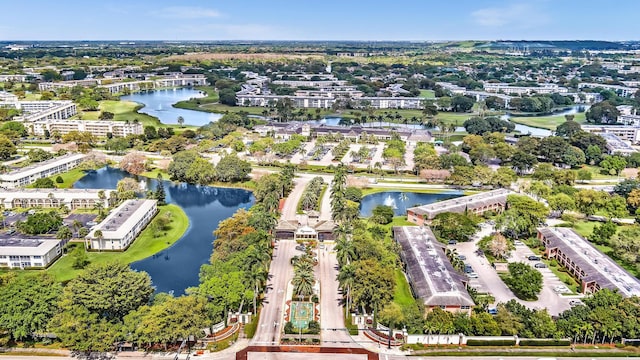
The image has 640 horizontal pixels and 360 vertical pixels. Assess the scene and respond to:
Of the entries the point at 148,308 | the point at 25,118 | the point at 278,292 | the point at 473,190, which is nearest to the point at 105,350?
the point at 148,308

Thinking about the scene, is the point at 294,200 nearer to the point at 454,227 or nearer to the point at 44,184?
the point at 454,227

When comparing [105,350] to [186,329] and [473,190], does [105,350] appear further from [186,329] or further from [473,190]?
[473,190]

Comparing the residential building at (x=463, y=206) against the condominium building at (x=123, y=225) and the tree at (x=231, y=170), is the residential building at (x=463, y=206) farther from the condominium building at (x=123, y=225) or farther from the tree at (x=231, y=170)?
the condominium building at (x=123, y=225)

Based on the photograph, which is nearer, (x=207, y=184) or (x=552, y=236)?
(x=552, y=236)

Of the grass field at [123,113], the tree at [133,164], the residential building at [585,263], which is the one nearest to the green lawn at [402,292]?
the residential building at [585,263]

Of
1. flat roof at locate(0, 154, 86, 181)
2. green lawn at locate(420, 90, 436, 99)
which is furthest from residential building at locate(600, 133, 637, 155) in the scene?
flat roof at locate(0, 154, 86, 181)

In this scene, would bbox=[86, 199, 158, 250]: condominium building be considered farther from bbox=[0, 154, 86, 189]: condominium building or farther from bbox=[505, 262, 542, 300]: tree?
bbox=[505, 262, 542, 300]: tree

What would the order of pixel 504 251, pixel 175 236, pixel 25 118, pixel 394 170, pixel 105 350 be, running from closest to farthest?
1. pixel 105 350
2. pixel 504 251
3. pixel 175 236
4. pixel 394 170
5. pixel 25 118
